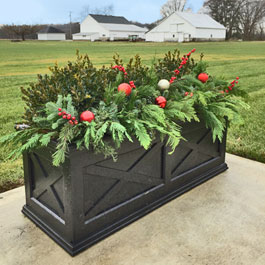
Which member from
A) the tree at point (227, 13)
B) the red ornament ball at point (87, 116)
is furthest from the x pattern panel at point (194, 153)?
the tree at point (227, 13)

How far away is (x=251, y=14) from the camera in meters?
70.3

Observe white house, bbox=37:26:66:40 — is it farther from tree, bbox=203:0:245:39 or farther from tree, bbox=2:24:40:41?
tree, bbox=203:0:245:39

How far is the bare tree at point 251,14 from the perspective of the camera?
6975 cm

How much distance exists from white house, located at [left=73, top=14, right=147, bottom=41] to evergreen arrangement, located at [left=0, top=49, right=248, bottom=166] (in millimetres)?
75604

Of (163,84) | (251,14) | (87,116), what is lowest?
(87,116)

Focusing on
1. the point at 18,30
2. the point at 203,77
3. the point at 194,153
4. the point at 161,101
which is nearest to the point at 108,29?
the point at 18,30

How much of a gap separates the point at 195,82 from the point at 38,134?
1667 millimetres

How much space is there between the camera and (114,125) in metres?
2.21

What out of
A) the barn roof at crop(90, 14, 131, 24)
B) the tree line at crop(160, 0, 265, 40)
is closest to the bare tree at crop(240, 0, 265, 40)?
the tree line at crop(160, 0, 265, 40)

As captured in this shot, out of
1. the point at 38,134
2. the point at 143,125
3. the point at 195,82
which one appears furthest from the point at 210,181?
the point at 38,134

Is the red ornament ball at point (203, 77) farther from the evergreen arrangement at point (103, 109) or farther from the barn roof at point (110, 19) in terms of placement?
the barn roof at point (110, 19)

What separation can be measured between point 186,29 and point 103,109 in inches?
2537

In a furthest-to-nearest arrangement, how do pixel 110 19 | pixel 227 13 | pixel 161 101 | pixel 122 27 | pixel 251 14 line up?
pixel 110 19
pixel 122 27
pixel 227 13
pixel 251 14
pixel 161 101

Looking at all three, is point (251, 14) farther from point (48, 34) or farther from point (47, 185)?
point (47, 185)
